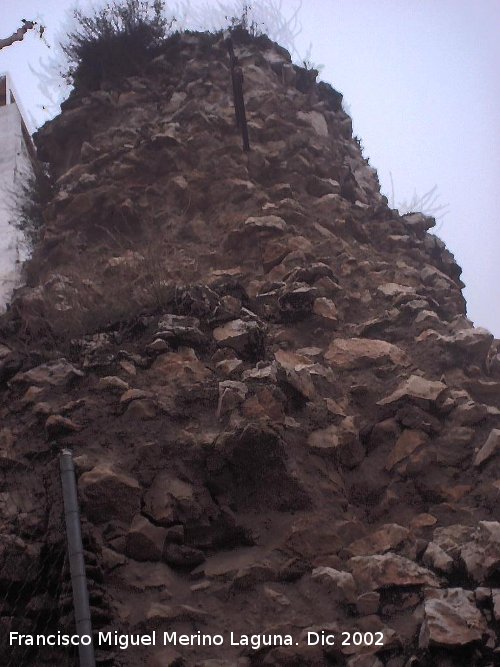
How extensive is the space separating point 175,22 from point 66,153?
2392 millimetres

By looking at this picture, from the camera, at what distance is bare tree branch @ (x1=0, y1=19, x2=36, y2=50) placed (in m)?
10.2

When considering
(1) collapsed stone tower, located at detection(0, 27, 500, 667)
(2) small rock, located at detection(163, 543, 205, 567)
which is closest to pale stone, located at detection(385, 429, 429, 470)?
(1) collapsed stone tower, located at detection(0, 27, 500, 667)

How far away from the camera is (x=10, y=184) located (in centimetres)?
895

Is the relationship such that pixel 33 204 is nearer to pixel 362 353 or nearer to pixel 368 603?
pixel 362 353

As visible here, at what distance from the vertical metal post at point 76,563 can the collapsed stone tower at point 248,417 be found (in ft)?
0.74

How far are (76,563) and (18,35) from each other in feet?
31.2

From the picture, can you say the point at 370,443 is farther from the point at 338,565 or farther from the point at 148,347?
the point at 148,347

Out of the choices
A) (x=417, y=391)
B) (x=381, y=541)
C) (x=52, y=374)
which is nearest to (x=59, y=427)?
(x=52, y=374)

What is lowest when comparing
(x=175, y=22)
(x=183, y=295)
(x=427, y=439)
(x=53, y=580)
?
(x=53, y=580)

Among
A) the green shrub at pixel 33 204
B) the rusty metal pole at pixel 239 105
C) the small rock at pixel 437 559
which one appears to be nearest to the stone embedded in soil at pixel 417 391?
the small rock at pixel 437 559

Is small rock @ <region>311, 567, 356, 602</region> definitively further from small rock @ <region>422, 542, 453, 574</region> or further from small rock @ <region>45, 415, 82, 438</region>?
small rock @ <region>45, 415, 82, 438</region>

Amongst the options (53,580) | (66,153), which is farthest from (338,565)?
(66,153)

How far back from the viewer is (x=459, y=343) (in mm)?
4832

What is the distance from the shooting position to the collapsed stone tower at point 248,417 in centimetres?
335
